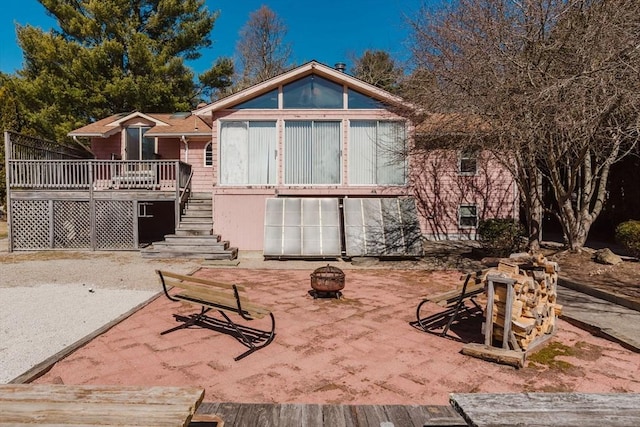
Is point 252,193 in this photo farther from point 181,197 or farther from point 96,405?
point 96,405

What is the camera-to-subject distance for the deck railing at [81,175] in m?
13.4

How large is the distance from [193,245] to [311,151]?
540cm

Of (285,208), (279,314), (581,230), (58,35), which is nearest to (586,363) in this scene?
(279,314)

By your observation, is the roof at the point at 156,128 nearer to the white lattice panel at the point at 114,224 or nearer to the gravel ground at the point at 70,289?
the white lattice panel at the point at 114,224

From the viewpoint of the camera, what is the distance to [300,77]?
13.5m

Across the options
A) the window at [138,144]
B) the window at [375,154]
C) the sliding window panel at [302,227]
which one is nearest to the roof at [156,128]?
the window at [138,144]

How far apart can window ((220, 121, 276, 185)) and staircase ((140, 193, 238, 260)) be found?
1917mm

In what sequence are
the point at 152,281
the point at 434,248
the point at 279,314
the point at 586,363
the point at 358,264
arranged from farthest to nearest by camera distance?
the point at 434,248
the point at 358,264
the point at 152,281
the point at 279,314
the point at 586,363

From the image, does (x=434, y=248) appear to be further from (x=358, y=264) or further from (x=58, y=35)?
(x=58, y=35)

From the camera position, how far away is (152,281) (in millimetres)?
9055

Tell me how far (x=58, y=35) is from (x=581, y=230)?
30548 millimetres

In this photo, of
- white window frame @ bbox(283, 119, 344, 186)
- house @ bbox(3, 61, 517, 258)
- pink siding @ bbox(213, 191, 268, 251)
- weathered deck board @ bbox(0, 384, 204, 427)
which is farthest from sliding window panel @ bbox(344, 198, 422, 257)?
weathered deck board @ bbox(0, 384, 204, 427)

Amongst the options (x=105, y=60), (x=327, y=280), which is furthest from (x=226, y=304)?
(x=105, y=60)

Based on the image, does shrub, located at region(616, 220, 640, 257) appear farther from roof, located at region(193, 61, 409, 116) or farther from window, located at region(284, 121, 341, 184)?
window, located at region(284, 121, 341, 184)
